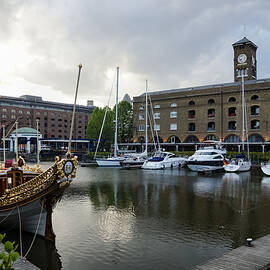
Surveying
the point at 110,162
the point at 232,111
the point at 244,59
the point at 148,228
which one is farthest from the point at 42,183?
the point at 244,59

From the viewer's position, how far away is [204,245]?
42.4 feet

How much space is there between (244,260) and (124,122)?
77.4 meters

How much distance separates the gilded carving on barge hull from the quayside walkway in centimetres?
604

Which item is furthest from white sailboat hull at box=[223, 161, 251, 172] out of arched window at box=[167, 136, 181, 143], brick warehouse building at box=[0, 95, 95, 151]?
brick warehouse building at box=[0, 95, 95, 151]

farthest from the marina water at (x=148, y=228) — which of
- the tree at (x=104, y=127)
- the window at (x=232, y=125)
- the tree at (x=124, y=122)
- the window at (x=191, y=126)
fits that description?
the tree at (x=124, y=122)

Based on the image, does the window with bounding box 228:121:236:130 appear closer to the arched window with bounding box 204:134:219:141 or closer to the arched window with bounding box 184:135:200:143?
the arched window with bounding box 204:134:219:141

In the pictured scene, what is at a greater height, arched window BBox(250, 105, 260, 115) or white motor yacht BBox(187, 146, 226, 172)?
arched window BBox(250, 105, 260, 115)

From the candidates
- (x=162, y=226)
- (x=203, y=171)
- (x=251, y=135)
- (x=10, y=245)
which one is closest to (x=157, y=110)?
(x=251, y=135)

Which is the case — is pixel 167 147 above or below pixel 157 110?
below

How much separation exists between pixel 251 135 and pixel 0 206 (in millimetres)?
60824

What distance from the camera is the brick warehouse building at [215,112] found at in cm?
6475

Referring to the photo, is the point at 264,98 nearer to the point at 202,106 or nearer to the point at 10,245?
the point at 202,106

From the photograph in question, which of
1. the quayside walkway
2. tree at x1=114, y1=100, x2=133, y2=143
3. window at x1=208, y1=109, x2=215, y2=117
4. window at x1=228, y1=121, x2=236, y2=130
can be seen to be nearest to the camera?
the quayside walkway

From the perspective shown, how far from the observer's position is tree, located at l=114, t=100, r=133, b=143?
280ft
